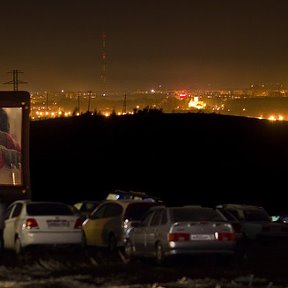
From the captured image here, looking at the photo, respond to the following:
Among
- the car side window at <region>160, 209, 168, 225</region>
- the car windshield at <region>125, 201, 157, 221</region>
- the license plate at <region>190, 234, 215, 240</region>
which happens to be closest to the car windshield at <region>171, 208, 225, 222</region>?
the car side window at <region>160, 209, 168, 225</region>

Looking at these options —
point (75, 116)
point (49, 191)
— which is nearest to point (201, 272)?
point (49, 191)

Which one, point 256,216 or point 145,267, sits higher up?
point 145,267

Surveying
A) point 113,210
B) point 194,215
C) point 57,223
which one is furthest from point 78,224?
point 194,215

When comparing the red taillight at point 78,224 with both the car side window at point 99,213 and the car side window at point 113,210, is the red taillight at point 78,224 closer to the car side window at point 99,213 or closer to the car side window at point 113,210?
the car side window at point 113,210

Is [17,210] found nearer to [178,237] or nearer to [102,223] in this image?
[102,223]

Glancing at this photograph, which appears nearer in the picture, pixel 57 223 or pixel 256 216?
pixel 57 223

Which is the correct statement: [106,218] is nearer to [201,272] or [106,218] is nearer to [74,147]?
[201,272]
